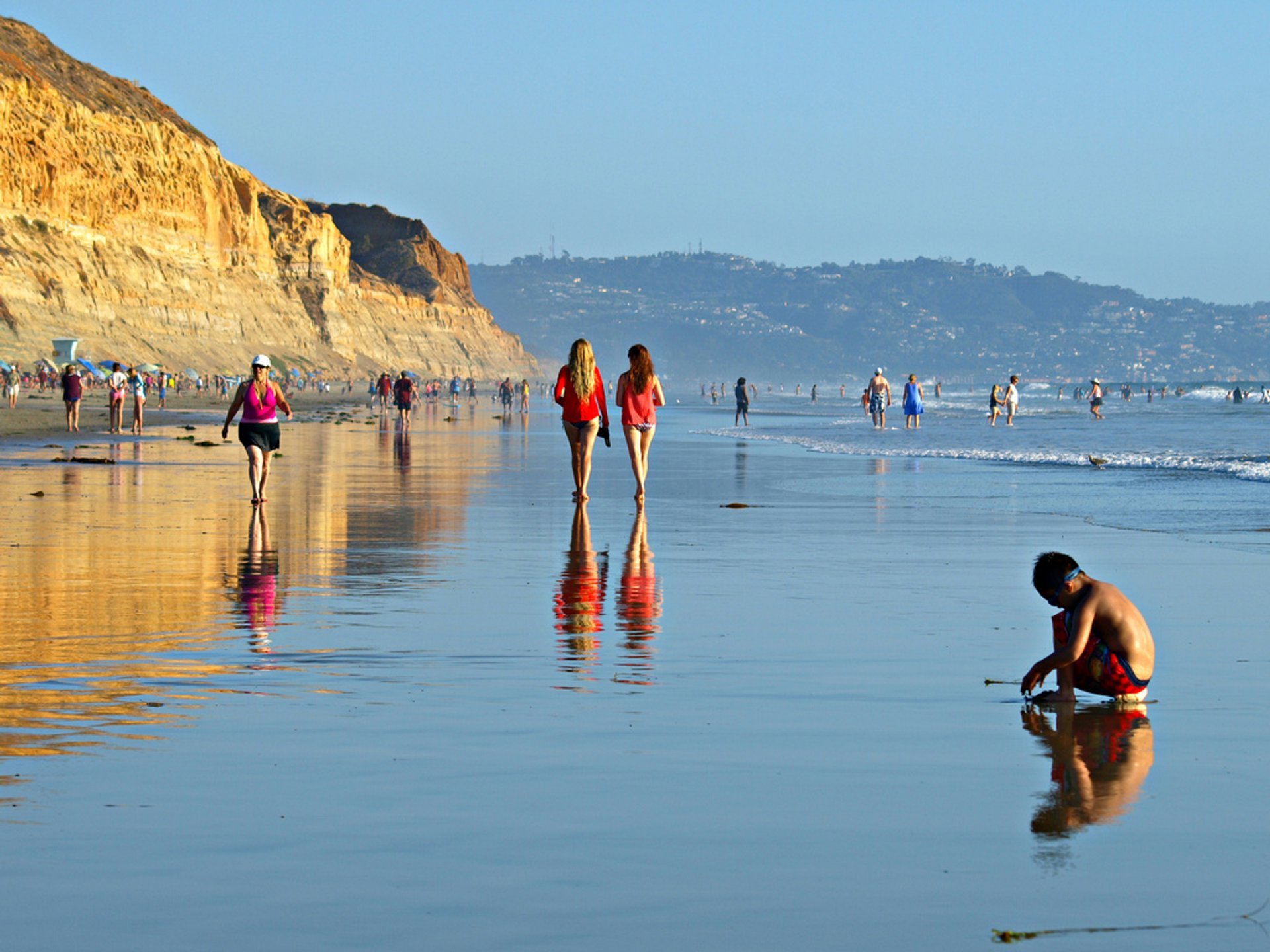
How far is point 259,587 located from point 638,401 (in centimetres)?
773

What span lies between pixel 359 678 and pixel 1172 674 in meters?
3.36

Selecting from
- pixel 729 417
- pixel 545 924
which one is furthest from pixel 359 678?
pixel 729 417

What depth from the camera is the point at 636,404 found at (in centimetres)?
1627

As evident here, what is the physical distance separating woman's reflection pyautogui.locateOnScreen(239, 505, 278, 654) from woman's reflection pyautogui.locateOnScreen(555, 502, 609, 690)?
1.38 metres

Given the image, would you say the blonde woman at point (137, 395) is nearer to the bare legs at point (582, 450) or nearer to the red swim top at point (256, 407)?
the red swim top at point (256, 407)

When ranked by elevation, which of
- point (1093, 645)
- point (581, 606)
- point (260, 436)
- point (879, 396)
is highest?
point (879, 396)

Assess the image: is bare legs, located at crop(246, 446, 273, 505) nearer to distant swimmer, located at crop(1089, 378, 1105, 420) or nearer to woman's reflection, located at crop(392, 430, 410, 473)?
woman's reflection, located at crop(392, 430, 410, 473)

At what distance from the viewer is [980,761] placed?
4797 mm

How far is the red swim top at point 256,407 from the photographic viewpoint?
51.2ft

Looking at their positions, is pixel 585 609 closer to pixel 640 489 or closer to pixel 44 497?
pixel 640 489

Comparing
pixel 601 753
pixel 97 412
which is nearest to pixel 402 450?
pixel 97 412

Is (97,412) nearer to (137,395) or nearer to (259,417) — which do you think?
(137,395)

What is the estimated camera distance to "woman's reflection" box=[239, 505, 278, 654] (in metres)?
7.30

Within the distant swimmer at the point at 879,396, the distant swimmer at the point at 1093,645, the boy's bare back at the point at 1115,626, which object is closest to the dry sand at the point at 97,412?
the distant swimmer at the point at 879,396
